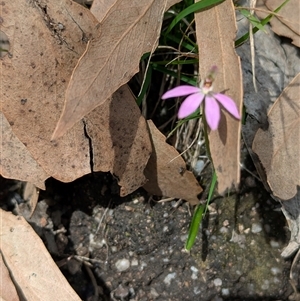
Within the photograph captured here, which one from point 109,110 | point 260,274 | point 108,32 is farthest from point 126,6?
point 260,274

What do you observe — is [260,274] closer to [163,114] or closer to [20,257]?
[163,114]

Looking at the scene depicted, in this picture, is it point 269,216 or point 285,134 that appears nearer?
point 285,134

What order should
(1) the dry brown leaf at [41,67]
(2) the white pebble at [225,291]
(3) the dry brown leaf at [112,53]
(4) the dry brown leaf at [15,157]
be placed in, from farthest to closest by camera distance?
(2) the white pebble at [225,291]
(4) the dry brown leaf at [15,157]
(1) the dry brown leaf at [41,67]
(3) the dry brown leaf at [112,53]

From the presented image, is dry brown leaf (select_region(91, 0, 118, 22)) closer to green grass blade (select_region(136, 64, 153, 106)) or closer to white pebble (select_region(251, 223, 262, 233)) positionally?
green grass blade (select_region(136, 64, 153, 106))

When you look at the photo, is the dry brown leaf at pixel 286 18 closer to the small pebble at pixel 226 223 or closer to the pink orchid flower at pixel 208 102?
the pink orchid flower at pixel 208 102

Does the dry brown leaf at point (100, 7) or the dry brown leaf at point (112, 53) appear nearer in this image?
the dry brown leaf at point (112, 53)

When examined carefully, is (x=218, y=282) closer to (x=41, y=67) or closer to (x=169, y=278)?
(x=169, y=278)

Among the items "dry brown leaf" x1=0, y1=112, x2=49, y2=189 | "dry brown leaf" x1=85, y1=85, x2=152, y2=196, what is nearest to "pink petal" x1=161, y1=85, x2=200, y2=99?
"dry brown leaf" x1=85, y1=85, x2=152, y2=196

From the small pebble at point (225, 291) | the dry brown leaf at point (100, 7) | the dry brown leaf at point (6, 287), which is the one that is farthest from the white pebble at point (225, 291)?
the dry brown leaf at point (100, 7)
